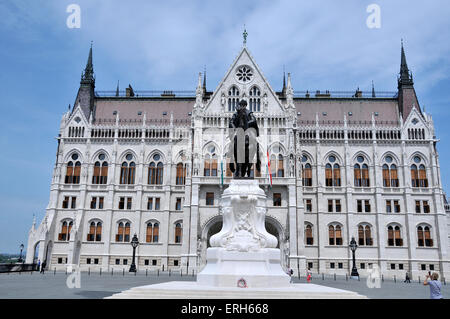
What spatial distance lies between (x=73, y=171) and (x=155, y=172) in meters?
10.7

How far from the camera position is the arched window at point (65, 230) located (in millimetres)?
50594

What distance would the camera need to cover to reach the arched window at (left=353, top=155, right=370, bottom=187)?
168ft

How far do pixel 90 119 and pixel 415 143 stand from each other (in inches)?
1655

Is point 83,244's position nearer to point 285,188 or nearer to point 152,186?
point 152,186

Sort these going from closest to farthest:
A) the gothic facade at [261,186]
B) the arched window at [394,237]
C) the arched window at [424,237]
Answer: the gothic facade at [261,186]
the arched window at [424,237]
the arched window at [394,237]

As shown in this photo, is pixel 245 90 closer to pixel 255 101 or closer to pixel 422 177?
pixel 255 101

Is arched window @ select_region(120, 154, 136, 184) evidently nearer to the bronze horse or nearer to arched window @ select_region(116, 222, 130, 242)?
arched window @ select_region(116, 222, 130, 242)

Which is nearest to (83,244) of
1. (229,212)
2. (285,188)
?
(285,188)

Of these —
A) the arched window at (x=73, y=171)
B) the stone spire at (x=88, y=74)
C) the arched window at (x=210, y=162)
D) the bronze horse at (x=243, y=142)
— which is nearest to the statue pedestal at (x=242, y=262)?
the bronze horse at (x=243, y=142)

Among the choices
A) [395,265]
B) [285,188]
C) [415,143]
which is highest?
[415,143]

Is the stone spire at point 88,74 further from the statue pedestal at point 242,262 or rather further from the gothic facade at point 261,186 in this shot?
the statue pedestal at point 242,262

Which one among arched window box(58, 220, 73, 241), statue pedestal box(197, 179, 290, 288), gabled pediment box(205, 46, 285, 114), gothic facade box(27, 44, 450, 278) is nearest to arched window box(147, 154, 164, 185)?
gothic facade box(27, 44, 450, 278)

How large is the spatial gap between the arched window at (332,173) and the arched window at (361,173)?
6.83 ft
